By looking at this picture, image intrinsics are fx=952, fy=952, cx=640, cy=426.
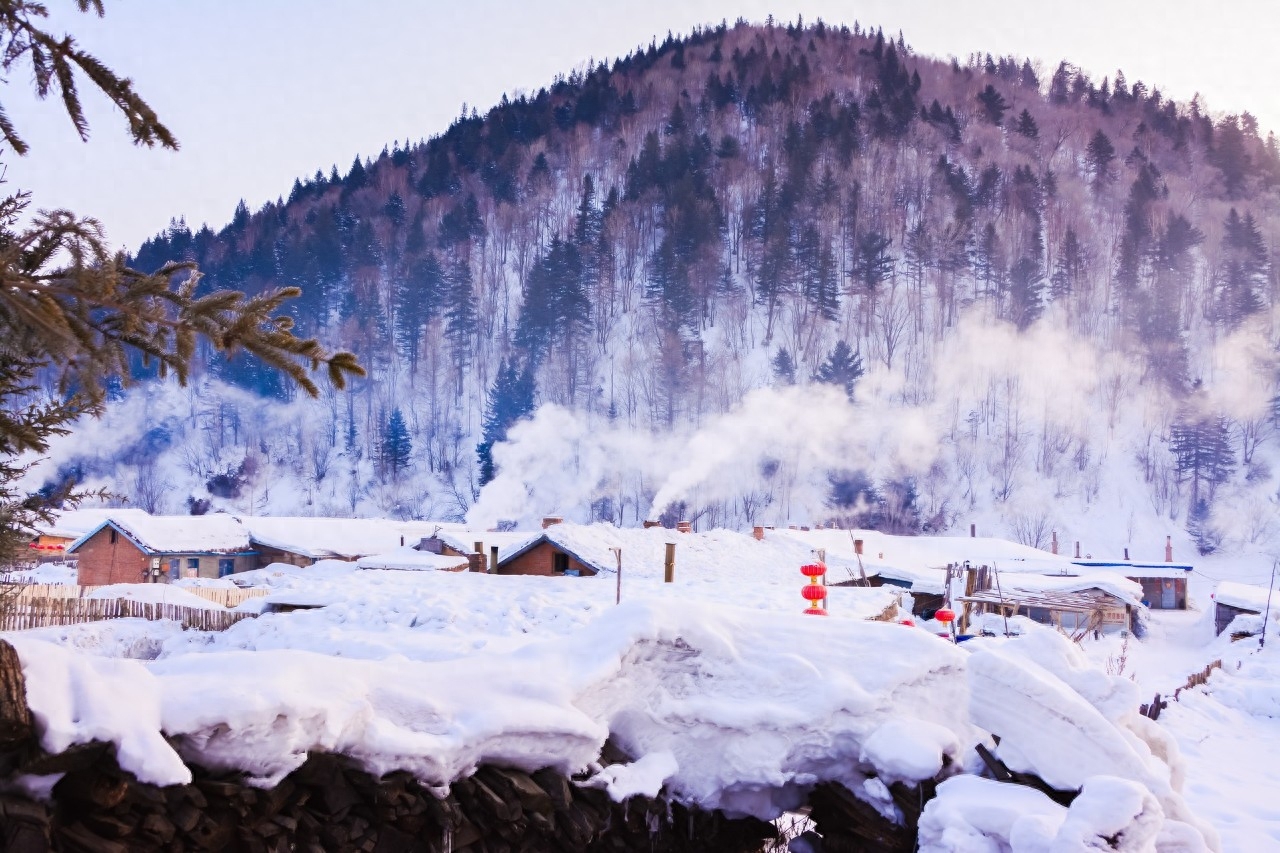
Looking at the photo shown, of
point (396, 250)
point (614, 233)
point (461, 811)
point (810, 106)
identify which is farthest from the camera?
point (810, 106)

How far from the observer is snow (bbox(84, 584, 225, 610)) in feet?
97.4

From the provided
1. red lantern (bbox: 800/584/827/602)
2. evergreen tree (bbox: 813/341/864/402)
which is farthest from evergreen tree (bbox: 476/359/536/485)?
red lantern (bbox: 800/584/827/602)

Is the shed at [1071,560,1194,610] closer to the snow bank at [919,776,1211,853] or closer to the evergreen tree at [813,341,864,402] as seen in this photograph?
the evergreen tree at [813,341,864,402]

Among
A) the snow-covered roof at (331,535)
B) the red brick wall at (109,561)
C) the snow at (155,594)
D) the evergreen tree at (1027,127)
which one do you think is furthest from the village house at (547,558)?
the evergreen tree at (1027,127)

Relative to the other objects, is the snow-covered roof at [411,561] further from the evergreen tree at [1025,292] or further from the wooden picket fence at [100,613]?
the evergreen tree at [1025,292]

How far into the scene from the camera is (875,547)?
5619 cm

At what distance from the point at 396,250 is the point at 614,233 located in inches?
1210

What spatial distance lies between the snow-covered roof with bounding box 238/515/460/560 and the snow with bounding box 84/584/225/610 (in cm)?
1666

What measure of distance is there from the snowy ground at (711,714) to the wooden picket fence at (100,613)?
58.2 feet

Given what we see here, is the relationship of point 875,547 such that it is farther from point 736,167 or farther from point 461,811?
point 736,167

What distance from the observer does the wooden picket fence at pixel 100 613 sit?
2339 centimetres

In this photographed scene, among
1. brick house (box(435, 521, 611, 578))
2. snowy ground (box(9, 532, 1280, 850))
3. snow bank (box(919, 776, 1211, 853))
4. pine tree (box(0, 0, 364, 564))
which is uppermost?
pine tree (box(0, 0, 364, 564))

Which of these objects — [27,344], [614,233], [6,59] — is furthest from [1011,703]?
[614,233]

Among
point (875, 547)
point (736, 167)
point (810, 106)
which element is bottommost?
point (875, 547)
